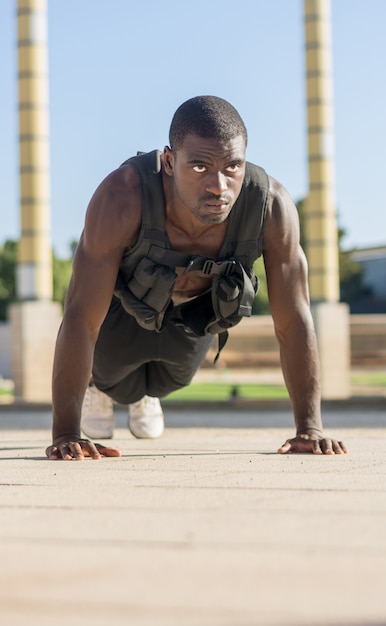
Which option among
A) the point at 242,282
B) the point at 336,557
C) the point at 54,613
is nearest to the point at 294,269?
the point at 242,282

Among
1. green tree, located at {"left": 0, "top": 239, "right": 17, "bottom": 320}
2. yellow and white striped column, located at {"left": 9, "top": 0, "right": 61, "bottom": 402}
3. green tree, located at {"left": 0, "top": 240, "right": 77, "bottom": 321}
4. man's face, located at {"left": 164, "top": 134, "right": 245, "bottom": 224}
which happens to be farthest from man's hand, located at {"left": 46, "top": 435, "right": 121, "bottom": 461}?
green tree, located at {"left": 0, "top": 239, "right": 17, "bottom": 320}

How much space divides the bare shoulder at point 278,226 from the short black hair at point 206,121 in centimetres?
34

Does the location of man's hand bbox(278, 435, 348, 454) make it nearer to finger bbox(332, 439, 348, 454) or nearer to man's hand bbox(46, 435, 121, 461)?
finger bbox(332, 439, 348, 454)

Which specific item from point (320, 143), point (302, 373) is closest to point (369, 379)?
point (320, 143)

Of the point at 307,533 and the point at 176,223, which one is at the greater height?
the point at 176,223

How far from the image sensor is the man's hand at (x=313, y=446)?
3.34 metres

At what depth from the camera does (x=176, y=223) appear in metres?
3.49

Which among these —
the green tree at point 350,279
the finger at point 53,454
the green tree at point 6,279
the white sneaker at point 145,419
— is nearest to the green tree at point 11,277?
the green tree at point 6,279

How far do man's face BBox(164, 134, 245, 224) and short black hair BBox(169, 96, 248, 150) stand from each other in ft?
0.07

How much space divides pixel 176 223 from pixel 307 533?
6.11ft

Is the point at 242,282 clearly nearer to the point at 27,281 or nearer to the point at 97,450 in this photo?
the point at 97,450

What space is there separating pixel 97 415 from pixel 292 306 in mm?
1515

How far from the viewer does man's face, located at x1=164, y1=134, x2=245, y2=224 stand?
3.13 meters

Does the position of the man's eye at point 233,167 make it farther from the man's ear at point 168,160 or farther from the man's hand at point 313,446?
the man's hand at point 313,446
